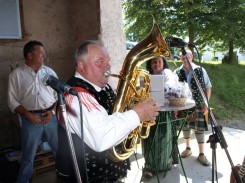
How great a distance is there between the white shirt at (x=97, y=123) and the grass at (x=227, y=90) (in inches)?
220

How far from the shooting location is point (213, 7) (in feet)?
33.0

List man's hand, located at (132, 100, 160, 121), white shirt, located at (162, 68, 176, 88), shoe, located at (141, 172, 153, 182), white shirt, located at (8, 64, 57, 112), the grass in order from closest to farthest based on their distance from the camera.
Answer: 1. man's hand, located at (132, 100, 160, 121)
2. white shirt, located at (8, 64, 57, 112)
3. white shirt, located at (162, 68, 176, 88)
4. shoe, located at (141, 172, 153, 182)
5. the grass

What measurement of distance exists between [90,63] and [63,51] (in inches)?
118

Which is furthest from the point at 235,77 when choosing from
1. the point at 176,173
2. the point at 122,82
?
the point at 122,82

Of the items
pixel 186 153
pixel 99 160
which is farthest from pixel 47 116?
pixel 186 153

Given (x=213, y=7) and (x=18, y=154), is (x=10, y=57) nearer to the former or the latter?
(x=18, y=154)

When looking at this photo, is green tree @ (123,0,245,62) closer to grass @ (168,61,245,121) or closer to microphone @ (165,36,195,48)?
grass @ (168,61,245,121)

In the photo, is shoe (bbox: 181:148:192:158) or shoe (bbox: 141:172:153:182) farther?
shoe (bbox: 181:148:192:158)

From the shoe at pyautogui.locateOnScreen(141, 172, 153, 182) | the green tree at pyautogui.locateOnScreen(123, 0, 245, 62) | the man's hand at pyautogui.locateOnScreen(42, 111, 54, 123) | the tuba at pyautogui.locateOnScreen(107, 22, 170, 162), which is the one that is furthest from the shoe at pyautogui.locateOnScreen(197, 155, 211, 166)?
the green tree at pyautogui.locateOnScreen(123, 0, 245, 62)

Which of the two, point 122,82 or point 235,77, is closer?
point 122,82

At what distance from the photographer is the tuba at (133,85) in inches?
75.0

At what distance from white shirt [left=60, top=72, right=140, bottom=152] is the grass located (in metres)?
5.59

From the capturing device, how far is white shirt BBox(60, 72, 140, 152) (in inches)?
61.2

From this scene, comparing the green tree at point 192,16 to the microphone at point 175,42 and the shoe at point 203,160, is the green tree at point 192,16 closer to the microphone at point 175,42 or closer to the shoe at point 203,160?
the shoe at point 203,160
